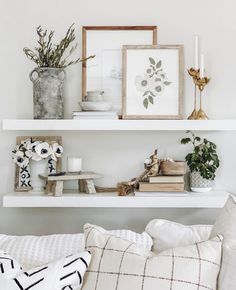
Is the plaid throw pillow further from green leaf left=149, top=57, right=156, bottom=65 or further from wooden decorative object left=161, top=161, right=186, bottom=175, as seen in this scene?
green leaf left=149, top=57, right=156, bottom=65

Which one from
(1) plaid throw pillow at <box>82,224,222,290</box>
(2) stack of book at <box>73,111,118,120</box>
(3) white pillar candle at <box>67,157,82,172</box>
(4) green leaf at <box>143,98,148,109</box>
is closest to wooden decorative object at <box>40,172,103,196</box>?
(3) white pillar candle at <box>67,157,82,172</box>

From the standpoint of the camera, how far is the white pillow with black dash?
171 cm

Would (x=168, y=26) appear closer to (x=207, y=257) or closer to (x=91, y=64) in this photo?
(x=91, y=64)

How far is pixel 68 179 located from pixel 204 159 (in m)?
0.65

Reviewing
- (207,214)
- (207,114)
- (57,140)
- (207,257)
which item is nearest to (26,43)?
(57,140)

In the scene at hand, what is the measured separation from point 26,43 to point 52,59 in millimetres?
215

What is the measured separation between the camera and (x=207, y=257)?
1.77 meters

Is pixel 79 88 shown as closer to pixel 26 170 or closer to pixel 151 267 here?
pixel 26 170

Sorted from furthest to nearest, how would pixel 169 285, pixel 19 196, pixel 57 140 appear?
pixel 57 140 → pixel 19 196 → pixel 169 285

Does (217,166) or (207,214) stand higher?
(217,166)

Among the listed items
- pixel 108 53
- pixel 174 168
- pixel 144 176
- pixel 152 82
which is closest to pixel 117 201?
pixel 144 176

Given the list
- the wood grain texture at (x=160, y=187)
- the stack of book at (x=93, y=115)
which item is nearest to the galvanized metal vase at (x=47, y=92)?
the stack of book at (x=93, y=115)

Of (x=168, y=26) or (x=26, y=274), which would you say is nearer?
(x=26, y=274)

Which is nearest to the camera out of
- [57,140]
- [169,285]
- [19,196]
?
[169,285]
